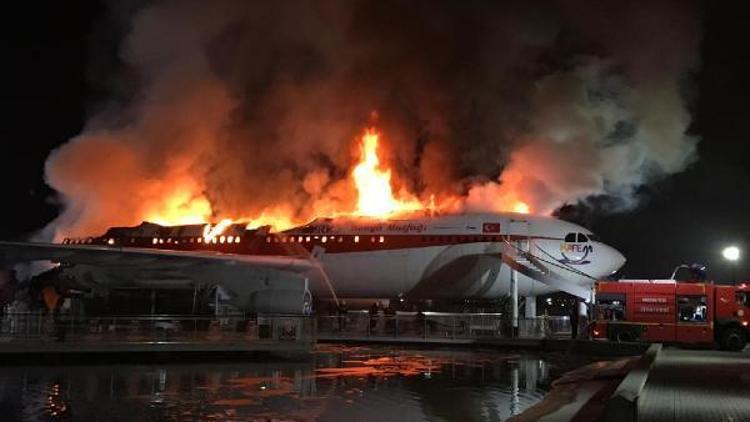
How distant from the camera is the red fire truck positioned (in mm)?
27906

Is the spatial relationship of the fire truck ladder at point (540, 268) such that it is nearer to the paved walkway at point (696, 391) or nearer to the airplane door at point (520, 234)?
the airplane door at point (520, 234)

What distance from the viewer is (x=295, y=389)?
55.7 ft

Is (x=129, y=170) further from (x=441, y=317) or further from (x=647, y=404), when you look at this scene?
(x=647, y=404)

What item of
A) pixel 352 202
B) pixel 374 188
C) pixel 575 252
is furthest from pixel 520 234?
pixel 352 202

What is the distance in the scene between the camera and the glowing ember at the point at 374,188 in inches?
1495

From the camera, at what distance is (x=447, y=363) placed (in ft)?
77.9

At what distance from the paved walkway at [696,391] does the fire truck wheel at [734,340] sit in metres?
4.76

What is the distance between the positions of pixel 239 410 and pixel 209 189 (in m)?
28.4

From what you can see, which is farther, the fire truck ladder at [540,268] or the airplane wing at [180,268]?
the fire truck ladder at [540,268]

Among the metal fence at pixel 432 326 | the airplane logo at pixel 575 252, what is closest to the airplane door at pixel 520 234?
the airplane logo at pixel 575 252

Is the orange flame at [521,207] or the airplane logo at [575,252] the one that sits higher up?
the orange flame at [521,207]

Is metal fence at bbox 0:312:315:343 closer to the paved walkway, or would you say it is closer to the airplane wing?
the airplane wing

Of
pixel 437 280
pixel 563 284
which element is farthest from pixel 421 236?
pixel 563 284

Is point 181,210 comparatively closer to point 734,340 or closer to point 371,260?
point 371,260
